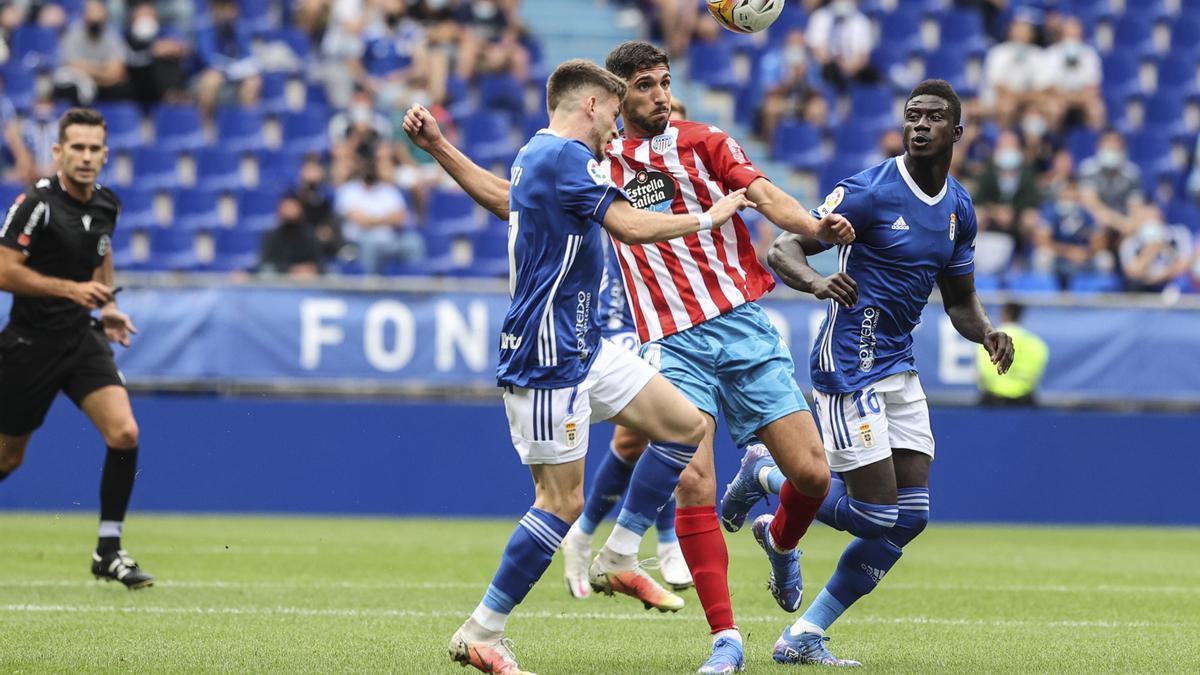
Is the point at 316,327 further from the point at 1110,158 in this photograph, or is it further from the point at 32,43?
the point at 1110,158

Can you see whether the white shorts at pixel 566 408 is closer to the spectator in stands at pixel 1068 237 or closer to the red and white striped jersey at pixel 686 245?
the red and white striped jersey at pixel 686 245

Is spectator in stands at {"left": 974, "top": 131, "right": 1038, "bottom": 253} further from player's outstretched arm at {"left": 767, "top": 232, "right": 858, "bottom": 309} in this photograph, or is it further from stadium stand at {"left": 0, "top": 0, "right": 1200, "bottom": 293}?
player's outstretched arm at {"left": 767, "top": 232, "right": 858, "bottom": 309}

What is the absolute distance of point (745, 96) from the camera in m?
20.5

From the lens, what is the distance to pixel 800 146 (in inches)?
776

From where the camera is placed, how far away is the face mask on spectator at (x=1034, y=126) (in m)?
20.1

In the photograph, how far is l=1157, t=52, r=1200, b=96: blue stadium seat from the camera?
2208cm

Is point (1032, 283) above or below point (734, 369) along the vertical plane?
below

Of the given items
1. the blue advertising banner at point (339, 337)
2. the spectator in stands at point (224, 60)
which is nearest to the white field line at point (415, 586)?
the blue advertising banner at point (339, 337)

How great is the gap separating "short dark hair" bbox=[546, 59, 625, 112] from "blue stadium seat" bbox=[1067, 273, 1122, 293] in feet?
39.2

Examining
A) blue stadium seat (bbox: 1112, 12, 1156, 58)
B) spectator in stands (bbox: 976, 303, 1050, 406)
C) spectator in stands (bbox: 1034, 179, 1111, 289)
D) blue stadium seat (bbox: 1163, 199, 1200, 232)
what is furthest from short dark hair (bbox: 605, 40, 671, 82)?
blue stadium seat (bbox: 1112, 12, 1156, 58)

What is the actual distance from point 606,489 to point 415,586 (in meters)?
1.24

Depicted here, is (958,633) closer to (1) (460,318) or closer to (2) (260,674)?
(2) (260,674)

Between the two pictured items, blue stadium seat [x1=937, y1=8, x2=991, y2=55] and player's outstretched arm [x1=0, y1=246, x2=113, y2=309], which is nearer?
player's outstretched arm [x1=0, y1=246, x2=113, y2=309]

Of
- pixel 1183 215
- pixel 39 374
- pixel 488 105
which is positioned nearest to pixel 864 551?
pixel 39 374
